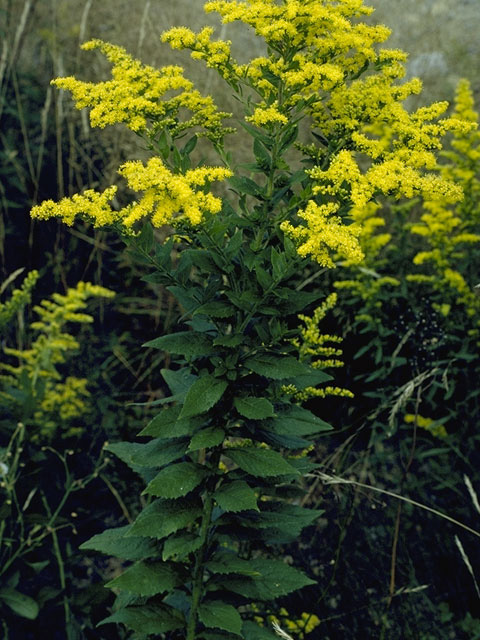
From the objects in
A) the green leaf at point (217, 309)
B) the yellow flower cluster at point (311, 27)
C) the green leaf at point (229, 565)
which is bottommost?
the green leaf at point (229, 565)

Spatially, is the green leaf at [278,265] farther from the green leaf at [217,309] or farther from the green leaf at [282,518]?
the green leaf at [282,518]

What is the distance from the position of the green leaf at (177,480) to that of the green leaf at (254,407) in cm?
20

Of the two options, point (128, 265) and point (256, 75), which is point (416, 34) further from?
point (256, 75)

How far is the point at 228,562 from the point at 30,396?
1.40 metres

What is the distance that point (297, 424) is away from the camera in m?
1.86

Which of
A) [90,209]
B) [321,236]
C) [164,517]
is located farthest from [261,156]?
[164,517]

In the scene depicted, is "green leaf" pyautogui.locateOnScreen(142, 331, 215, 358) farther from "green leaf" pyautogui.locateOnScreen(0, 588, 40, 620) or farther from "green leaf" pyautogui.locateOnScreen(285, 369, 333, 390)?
"green leaf" pyautogui.locateOnScreen(0, 588, 40, 620)

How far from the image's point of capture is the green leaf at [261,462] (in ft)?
5.72

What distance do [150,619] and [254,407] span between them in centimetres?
62

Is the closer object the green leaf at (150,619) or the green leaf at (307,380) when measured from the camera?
the green leaf at (150,619)

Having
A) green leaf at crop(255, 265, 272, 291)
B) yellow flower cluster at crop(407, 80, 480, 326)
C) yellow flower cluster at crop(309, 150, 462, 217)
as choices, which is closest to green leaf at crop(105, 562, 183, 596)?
green leaf at crop(255, 265, 272, 291)

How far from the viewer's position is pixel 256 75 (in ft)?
6.13

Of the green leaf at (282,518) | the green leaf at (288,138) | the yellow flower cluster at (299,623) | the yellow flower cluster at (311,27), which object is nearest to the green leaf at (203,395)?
the green leaf at (282,518)

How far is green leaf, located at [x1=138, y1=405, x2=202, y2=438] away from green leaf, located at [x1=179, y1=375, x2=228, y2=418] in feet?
0.11
